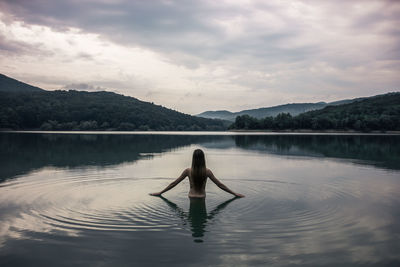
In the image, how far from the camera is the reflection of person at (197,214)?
7.43m

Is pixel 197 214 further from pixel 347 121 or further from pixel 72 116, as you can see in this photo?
pixel 72 116

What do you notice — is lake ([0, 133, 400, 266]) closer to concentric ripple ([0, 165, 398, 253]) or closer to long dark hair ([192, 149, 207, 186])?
concentric ripple ([0, 165, 398, 253])

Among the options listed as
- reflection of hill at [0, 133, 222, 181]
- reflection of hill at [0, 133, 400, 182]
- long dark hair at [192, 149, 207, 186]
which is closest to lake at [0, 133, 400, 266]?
long dark hair at [192, 149, 207, 186]

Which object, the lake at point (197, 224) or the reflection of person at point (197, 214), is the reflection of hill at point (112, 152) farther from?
the reflection of person at point (197, 214)

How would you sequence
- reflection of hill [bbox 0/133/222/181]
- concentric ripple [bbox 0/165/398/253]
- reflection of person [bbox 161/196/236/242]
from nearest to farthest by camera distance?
1. reflection of person [bbox 161/196/236/242]
2. concentric ripple [bbox 0/165/398/253]
3. reflection of hill [bbox 0/133/222/181]

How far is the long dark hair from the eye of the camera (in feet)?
32.0

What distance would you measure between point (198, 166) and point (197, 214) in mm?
1695

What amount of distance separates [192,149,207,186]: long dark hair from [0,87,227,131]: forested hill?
13108cm

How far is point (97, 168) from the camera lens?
18.2 m

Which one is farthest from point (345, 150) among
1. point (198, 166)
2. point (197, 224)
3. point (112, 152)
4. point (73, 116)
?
point (73, 116)

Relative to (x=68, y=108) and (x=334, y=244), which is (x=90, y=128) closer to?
(x=68, y=108)

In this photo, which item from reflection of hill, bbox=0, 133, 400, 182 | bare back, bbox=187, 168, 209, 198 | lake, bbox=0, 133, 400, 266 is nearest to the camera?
lake, bbox=0, 133, 400, 266

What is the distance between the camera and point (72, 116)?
467 feet

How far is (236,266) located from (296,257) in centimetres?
131
